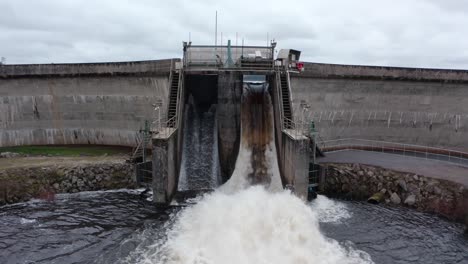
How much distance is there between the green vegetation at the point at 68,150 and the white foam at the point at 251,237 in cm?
1096

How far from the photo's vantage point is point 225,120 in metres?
23.7

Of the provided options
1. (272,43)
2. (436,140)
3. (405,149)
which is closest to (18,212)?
(272,43)

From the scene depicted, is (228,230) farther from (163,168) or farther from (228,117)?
(228,117)

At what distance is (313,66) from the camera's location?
27.8m

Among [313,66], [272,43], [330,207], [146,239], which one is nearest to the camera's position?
[146,239]

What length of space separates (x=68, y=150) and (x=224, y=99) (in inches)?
519

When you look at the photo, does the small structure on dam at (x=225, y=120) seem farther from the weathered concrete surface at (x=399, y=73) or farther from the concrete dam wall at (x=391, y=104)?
the weathered concrete surface at (x=399, y=73)

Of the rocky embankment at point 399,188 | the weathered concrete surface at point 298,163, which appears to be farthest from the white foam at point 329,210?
the rocky embankment at point 399,188

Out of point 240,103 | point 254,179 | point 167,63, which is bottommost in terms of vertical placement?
point 254,179

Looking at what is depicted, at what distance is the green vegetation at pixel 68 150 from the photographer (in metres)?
25.8

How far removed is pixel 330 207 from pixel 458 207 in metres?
6.53

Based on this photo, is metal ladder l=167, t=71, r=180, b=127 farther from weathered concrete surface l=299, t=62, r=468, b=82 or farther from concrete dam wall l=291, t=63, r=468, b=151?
weathered concrete surface l=299, t=62, r=468, b=82

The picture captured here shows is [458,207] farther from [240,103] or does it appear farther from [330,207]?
[240,103]

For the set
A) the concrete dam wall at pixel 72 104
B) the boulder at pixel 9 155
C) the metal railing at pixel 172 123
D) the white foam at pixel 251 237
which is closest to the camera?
the white foam at pixel 251 237
